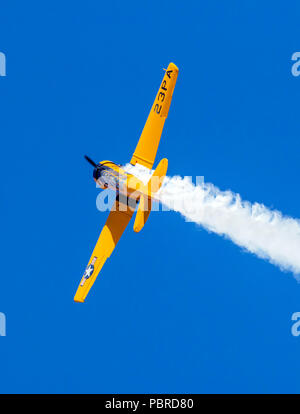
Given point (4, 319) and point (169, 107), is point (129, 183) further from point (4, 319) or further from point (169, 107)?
point (4, 319)

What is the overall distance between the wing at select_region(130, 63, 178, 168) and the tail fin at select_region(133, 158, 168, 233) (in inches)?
102

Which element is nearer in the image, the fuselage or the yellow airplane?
the fuselage

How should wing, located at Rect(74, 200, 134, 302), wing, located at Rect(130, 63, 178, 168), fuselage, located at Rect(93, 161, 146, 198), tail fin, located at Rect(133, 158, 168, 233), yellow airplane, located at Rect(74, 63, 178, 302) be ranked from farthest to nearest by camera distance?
1. wing, located at Rect(130, 63, 178, 168)
2. wing, located at Rect(74, 200, 134, 302)
3. yellow airplane, located at Rect(74, 63, 178, 302)
4. fuselage, located at Rect(93, 161, 146, 198)
5. tail fin, located at Rect(133, 158, 168, 233)

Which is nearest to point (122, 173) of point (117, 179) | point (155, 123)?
point (117, 179)

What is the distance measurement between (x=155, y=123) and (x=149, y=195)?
13.1 feet

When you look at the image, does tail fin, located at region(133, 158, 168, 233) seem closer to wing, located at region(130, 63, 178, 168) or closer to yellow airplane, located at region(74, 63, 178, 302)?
yellow airplane, located at region(74, 63, 178, 302)

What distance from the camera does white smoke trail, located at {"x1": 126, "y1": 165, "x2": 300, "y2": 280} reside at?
144ft

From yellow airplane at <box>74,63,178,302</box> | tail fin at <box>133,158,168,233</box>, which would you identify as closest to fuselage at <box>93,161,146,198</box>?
yellow airplane at <box>74,63,178,302</box>

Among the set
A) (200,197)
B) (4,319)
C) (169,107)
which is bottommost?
(4,319)

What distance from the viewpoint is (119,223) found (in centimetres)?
4672

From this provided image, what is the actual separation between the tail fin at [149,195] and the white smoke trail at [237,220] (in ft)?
2.31

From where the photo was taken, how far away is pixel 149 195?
44.3 meters
